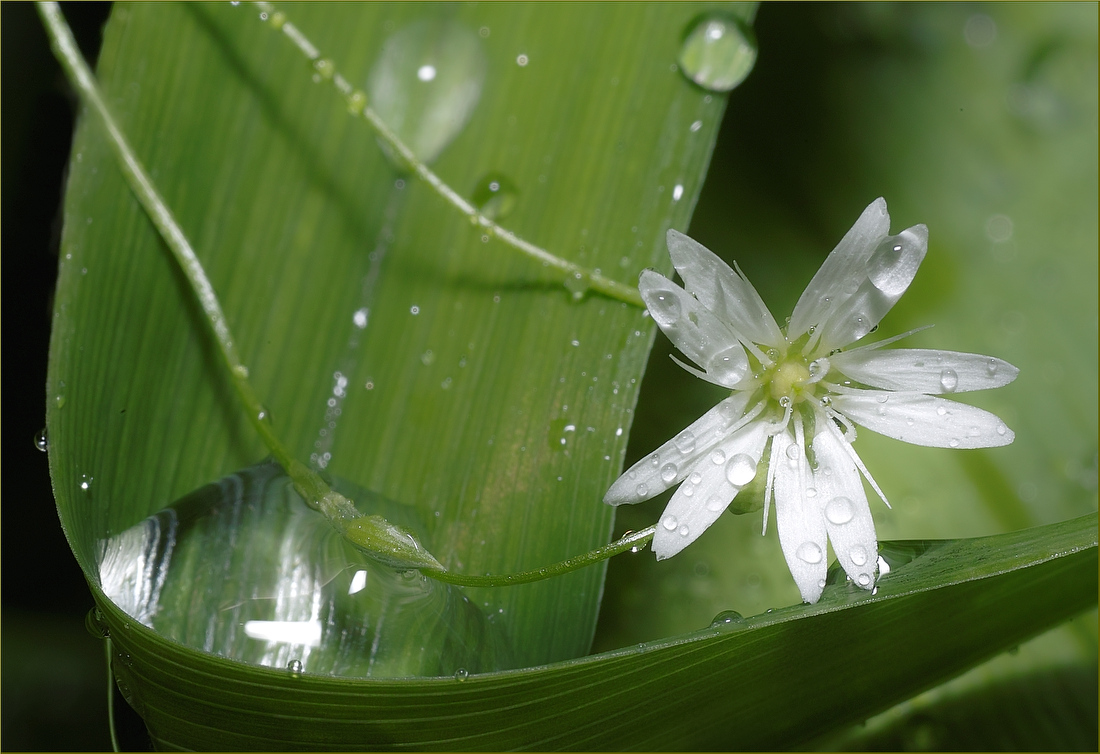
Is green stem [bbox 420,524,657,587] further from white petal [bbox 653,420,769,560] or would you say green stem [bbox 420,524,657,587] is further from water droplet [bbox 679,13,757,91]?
water droplet [bbox 679,13,757,91]

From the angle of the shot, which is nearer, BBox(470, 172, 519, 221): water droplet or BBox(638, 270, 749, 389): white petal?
BBox(638, 270, 749, 389): white petal

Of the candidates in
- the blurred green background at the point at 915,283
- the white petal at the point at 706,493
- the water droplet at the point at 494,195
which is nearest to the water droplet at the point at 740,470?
the white petal at the point at 706,493

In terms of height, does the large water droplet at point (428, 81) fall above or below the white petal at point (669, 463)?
above

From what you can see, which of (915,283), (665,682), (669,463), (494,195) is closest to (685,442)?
(669,463)

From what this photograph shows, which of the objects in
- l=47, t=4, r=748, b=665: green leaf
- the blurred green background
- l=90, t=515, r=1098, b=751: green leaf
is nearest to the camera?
l=90, t=515, r=1098, b=751: green leaf

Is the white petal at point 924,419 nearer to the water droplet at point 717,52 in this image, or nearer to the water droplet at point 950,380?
the water droplet at point 950,380

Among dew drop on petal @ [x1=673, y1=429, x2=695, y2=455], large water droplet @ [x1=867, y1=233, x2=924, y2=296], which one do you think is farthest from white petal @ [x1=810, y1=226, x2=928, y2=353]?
dew drop on petal @ [x1=673, y1=429, x2=695, y2=455]

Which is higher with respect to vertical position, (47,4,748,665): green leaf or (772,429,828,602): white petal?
(47,4,748,665): green leaf
